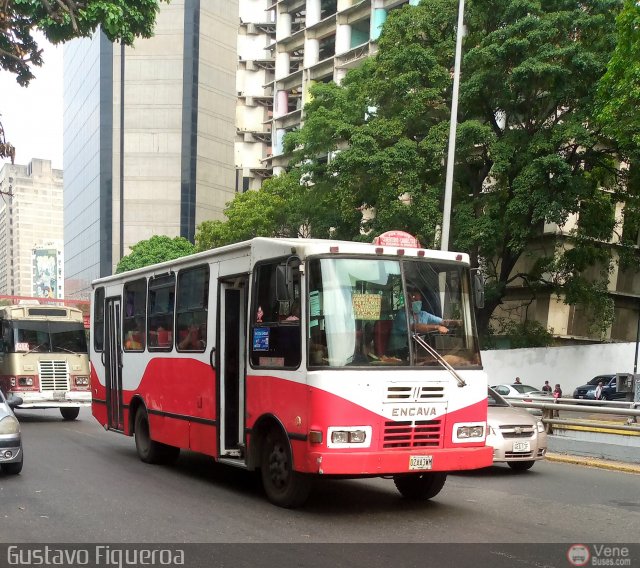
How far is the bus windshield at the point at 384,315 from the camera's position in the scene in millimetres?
7938

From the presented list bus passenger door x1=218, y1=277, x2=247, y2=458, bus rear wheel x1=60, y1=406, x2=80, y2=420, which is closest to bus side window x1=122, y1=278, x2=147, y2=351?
bus passenger door x1=218, y1=277, x2=247, y2=458

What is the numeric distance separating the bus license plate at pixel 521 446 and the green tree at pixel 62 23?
9.10 m

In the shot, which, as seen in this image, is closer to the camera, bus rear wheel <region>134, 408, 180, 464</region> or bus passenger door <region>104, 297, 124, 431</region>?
bus rear wheel <region>134, 408, 180, 464</region>

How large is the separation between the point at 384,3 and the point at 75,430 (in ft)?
144

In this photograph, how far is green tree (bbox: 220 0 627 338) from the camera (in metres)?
26.6

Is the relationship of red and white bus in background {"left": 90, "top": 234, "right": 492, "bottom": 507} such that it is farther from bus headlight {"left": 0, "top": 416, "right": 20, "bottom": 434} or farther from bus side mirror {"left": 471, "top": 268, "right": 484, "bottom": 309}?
bus headlight {"left": 0, "top": 416, "right": 20, "bottom": 434}

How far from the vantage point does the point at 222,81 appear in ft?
309

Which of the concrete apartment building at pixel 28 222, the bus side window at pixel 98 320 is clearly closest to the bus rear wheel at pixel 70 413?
the bus side window at pixel 98 320

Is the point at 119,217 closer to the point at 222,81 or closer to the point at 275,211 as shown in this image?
the point at 222,81

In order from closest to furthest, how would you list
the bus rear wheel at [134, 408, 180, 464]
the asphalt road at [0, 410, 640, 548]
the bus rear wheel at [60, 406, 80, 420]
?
the asphalt road at [0, 410, 640, 548]
the bus rear wheel at [134, 408, 180, 464]
the bus rear wheel at [60, 406, 80, 420]

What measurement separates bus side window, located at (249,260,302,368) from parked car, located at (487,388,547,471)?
448 centimetres

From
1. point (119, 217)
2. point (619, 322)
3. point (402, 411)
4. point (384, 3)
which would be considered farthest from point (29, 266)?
point (402, 411)

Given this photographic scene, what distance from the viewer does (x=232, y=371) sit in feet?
31.7
